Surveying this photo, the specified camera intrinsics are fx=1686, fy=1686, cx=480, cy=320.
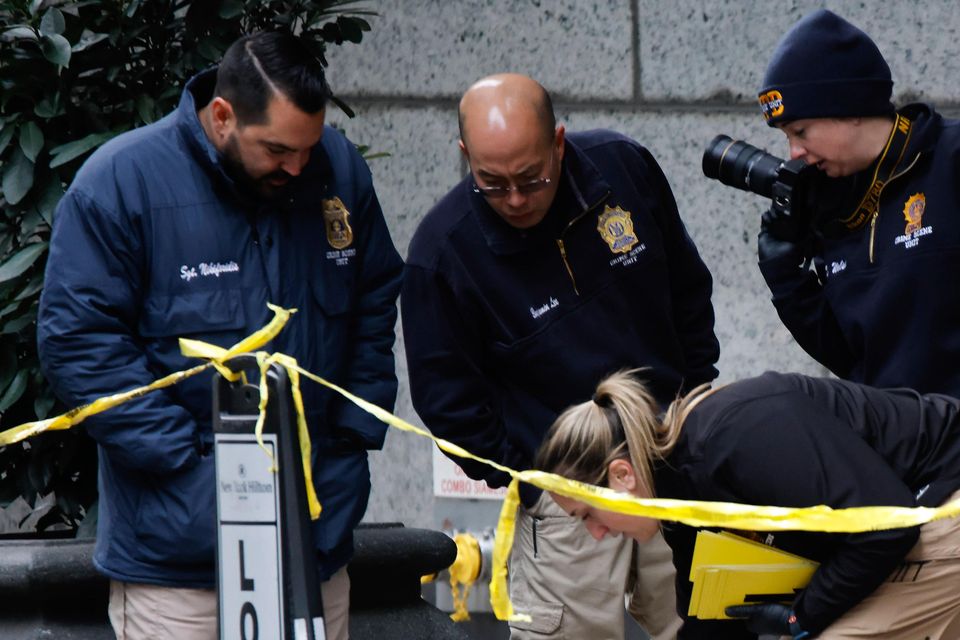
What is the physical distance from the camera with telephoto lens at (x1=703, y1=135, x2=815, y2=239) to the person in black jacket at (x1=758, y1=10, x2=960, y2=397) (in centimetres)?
4

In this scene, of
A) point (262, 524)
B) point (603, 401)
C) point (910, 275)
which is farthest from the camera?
point (910, 275)

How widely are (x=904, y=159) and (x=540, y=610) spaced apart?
54.9 inches

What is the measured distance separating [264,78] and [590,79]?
2.42m

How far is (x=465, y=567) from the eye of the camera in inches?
225

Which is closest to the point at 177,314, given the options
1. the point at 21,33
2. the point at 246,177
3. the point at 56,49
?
the point at 246,177

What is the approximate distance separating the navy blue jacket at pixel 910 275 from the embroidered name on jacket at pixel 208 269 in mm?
1371

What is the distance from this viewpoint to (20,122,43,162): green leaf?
4398mm

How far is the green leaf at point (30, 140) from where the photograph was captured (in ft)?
14.4

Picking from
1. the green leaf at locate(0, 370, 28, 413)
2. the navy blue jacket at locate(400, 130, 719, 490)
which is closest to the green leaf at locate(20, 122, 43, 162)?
the green leaf at locate(0, 370, 28, 413)

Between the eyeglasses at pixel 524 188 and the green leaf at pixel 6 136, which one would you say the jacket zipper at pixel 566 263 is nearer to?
the eyeglasses at pixel 524 188

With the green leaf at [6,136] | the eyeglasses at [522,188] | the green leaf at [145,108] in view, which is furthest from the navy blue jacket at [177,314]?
the green leaf at [6,136]

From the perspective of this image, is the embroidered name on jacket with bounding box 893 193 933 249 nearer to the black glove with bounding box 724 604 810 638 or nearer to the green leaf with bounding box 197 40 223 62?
the black glove with bounding box 724 604 810 638

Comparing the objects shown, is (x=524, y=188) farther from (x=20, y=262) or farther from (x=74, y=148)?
(x=20, y=262)

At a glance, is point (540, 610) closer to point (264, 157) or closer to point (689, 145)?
point (264, 157)
